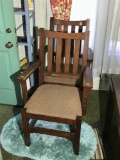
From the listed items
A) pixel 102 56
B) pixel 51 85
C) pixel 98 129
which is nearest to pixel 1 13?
pixel 51 85

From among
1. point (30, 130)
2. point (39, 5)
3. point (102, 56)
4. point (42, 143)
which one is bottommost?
point (42, 143)

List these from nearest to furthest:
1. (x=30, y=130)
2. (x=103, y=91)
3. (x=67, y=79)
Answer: (x=30, y=130) < (x=67, y=79) < (x=103, y=91)

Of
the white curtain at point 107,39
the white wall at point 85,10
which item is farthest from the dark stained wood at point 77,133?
the white wall at point 85,10

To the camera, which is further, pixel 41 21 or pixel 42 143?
pixel 41 21

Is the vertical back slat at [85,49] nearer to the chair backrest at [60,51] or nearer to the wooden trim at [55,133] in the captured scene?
the chair backrest at [60,51]

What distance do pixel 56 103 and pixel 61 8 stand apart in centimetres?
115

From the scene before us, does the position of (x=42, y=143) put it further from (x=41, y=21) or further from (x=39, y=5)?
(x=39, y=5)

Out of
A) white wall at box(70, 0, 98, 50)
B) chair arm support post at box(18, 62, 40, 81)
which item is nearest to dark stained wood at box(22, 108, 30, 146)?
chair arm support post at box(18, 62, 40, 81)

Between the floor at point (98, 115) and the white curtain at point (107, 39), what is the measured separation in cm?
25

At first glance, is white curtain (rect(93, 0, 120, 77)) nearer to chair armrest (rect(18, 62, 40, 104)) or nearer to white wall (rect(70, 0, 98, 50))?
white wall (rect(70, 0, 98, 50))

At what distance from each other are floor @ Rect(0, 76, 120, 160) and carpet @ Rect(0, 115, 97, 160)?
0.08 metres

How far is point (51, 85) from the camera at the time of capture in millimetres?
1652

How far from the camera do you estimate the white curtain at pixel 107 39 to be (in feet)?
5.93

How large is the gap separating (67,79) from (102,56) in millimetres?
640
